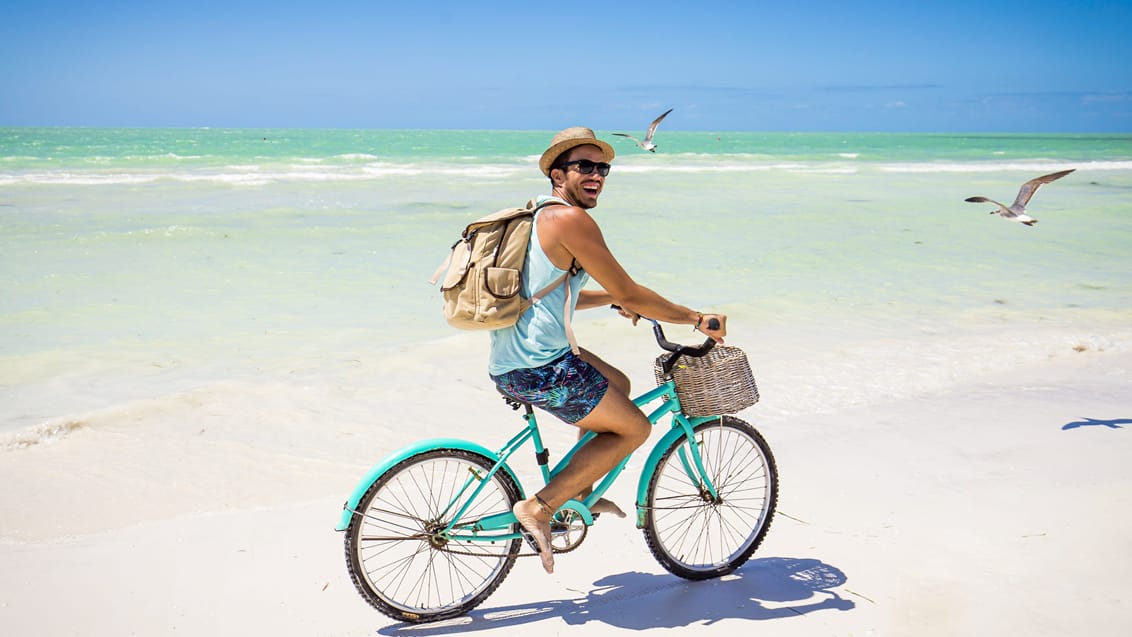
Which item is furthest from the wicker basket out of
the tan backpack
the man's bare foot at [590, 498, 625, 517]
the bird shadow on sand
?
the bird shadow on sand

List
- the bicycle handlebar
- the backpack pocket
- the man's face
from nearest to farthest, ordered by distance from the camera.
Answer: the backpack pocket
the man's face
the bicycle handlebar

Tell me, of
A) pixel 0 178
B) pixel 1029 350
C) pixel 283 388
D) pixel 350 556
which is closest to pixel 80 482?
pixel 283 388

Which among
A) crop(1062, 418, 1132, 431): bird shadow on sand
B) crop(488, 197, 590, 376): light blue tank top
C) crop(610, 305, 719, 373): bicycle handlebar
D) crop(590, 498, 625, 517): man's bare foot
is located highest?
crop(488, 197, 590, 376): light blue tank top

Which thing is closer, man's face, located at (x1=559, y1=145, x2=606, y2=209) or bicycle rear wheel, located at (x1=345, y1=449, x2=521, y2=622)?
man's face, located at (x1=559, y1=145, x2=606, y2=209)

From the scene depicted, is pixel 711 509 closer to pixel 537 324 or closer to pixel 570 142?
pixel 537 324

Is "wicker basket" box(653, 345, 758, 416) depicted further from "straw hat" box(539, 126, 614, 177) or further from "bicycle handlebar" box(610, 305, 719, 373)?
"straw hat" box(539, 126, 614, 177)

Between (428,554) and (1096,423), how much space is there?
414 cm

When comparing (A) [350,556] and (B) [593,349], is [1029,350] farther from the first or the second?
(A) [350,556]

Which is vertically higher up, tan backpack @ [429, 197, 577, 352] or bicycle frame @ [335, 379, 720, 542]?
tan backpack @ [429, 197, 577, 352]

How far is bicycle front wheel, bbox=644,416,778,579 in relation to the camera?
335cm

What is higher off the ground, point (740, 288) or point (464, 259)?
point (464, 259)

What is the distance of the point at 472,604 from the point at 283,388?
3268mm

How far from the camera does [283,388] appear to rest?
235 inches

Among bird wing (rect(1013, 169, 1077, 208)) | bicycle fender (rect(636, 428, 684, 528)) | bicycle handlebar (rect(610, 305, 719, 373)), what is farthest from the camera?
bird wing (rect(1013, 169, 1077, 208))
